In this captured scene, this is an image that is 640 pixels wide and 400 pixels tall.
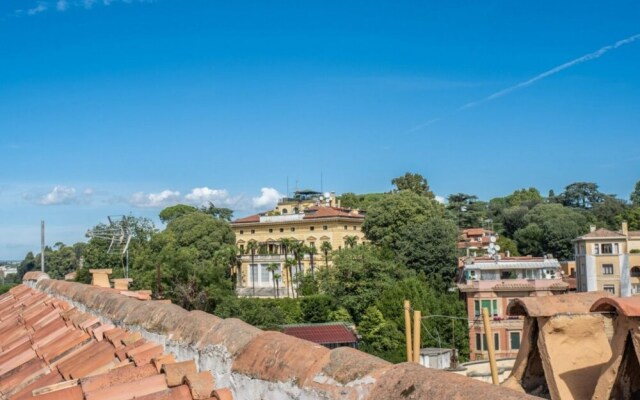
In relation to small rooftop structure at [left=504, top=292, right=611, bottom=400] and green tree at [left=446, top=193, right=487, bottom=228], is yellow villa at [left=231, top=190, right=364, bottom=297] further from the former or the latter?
small rooftop structure at [left=504, top=292, right=611, bottom=400]

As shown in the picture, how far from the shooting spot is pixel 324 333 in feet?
127

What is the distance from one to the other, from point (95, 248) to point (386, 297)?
1281 inches

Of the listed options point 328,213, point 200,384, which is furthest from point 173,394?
point 328,213

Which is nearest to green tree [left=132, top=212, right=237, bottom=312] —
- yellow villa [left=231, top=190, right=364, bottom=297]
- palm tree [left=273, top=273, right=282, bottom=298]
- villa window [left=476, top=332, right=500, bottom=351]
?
yellow villa [left=231, top=190, right=364, bottom=297]

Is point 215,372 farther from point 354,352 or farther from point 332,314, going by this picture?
point 332,314

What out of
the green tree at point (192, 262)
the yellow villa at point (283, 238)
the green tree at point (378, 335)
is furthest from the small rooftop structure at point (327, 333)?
the yellow villa at point (283, 238)

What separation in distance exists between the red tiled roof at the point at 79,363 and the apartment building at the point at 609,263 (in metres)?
43.8

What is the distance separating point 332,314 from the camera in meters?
45.4

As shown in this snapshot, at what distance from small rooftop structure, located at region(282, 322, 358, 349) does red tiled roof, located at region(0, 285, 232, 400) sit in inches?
1118

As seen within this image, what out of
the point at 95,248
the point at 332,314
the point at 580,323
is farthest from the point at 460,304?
the point at 580,323

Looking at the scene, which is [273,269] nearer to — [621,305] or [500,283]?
[500,283]

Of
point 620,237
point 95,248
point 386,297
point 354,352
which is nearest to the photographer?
point 354,352

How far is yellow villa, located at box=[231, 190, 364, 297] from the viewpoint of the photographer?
61000 mm

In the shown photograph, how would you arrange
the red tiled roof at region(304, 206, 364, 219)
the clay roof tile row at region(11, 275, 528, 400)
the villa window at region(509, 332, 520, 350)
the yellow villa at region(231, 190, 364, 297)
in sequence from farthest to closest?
the red tiled roof at region(304, 206, 364, 219) → the yellow villa at region(231, 190, 364, 297) → the villa window at region(509, 332, 520, 350) → the clay roof tile row at region(11, 275, 528, 400)
